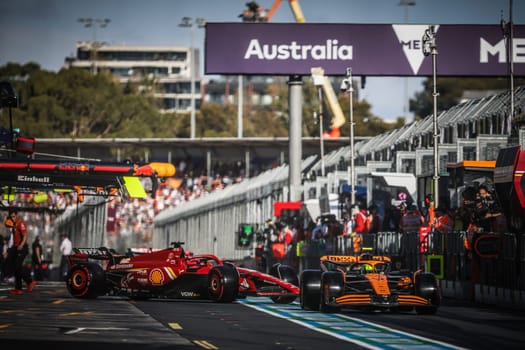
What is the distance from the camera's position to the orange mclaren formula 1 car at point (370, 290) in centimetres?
2053

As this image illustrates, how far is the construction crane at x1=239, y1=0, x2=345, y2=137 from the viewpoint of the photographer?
97000 millimetres

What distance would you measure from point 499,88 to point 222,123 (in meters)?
36.5

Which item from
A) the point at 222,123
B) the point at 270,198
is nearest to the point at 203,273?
the point at 270,198

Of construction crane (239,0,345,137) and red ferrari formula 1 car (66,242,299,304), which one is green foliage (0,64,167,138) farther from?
red ferrari formula 1 car (66,242,299,304)

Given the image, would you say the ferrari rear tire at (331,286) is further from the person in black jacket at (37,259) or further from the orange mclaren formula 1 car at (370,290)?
the person in black jacket at (37,259)

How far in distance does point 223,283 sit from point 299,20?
85.6 metres

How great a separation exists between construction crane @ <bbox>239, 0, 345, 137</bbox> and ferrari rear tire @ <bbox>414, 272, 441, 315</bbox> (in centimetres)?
6505

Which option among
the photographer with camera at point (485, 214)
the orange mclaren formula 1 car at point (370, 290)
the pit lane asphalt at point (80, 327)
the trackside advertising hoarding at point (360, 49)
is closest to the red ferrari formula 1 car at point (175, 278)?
the pit lane asphalt at point (80, 327)

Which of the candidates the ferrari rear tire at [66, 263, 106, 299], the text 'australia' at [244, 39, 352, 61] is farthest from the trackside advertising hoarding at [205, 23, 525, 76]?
the ferrari rear tire at [66, 263, 106, 299]

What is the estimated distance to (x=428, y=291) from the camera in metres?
20.7

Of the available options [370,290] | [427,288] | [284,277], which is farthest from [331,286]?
[284,277]

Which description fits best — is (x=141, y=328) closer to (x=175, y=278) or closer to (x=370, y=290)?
(x=370, y=290)

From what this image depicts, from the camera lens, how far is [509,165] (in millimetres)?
22922

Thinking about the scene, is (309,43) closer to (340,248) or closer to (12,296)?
(340,248)
